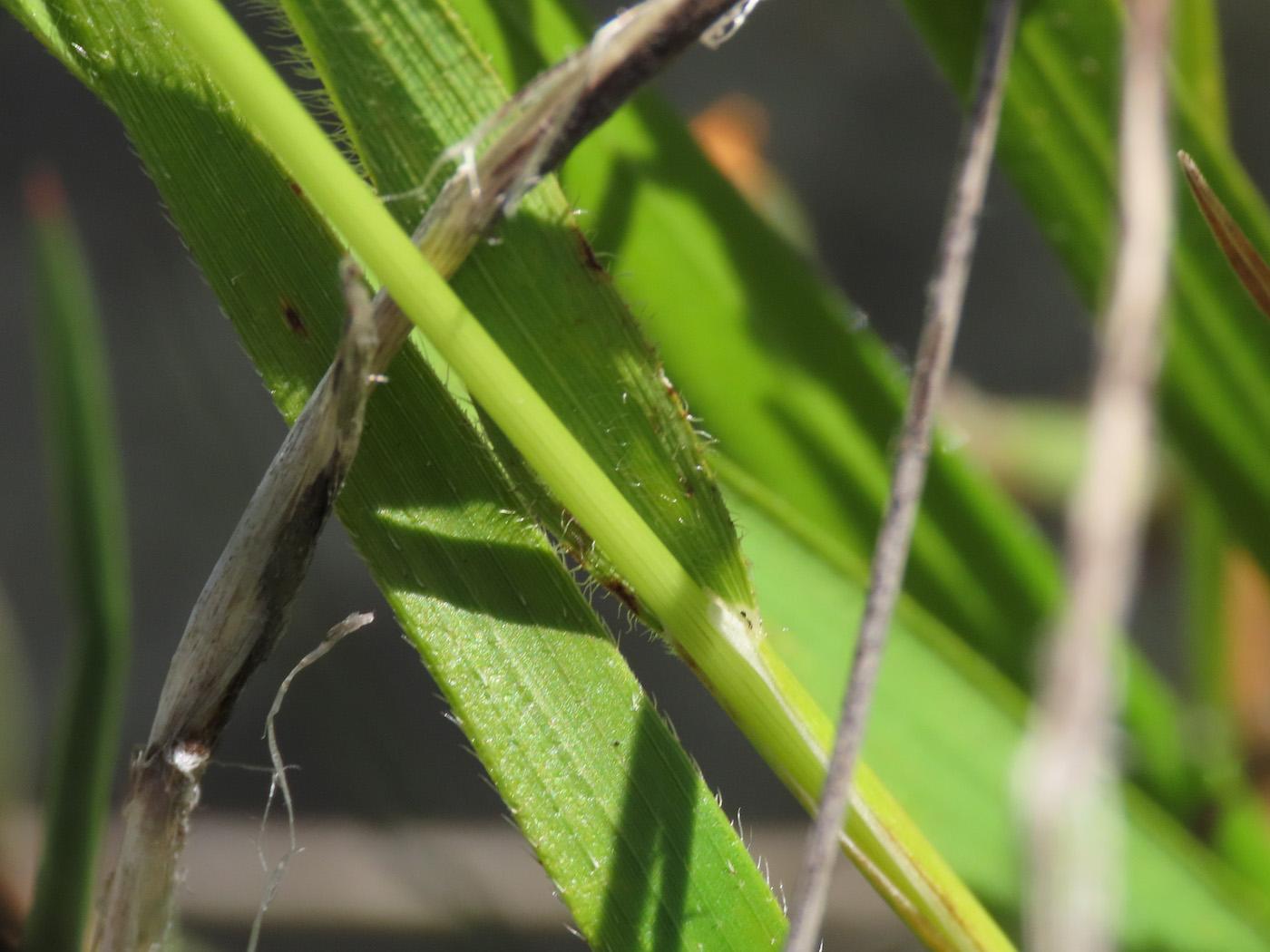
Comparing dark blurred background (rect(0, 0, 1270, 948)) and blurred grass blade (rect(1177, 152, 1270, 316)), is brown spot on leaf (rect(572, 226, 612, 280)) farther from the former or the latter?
dark blurred background (rect(0, 0, 1270, 948))

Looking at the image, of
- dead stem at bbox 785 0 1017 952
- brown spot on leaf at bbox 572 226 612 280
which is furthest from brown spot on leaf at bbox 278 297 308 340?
dead stem at bbox 785 0 1017 952

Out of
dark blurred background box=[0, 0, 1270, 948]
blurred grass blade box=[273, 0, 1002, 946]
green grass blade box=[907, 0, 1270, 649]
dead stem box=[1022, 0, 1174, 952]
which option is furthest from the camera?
dark blurred background box=[0, 0, 1270, 948]

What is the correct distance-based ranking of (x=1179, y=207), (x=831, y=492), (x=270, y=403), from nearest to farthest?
(x=1179, y=207)
(x=831, y=492)
(x=270, y=403)

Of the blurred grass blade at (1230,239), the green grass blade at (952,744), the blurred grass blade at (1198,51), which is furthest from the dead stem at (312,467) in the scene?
the blurred grass blade at (1198,51)

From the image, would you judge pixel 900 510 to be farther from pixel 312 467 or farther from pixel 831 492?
pixel 831 492

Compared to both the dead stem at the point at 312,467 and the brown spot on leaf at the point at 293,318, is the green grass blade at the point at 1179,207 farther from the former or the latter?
the brown spot on leaf at the point at 293,318

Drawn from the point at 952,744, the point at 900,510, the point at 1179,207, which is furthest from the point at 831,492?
the point at 900,510
